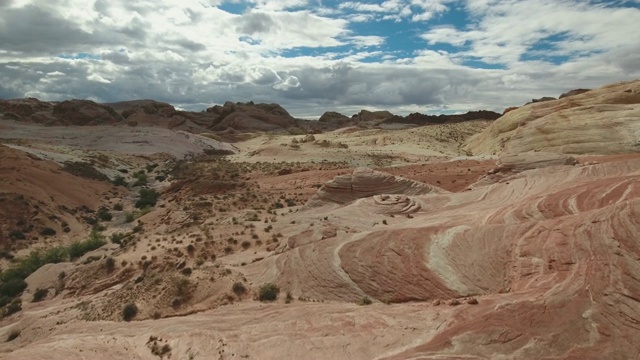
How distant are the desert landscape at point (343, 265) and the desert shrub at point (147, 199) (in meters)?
0.34

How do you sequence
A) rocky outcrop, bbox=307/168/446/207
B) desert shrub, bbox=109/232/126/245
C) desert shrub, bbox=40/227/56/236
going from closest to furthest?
1. rocky outcrop, bbox=307/168/446/207
2. desert shrub, bbox=109/232/126/245
3. desert shrub, bbox=40/227/56/236

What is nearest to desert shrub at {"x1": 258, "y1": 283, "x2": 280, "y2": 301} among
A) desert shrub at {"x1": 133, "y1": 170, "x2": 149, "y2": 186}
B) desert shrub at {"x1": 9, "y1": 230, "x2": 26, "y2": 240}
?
desert shrub at {"x1": 9, "y1": 230, "x2": 26, "y2": 240}

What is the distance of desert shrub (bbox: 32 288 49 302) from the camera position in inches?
926

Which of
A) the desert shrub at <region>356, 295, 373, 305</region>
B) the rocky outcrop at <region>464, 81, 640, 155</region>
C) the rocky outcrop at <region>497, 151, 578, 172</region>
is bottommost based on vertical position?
the desert shrub at <region>356, 295, 373, 305</region>

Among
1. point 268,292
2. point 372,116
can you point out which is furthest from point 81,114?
point 268,292

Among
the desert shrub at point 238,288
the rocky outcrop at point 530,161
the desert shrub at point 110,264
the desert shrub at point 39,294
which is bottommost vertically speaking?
the desert shrub at point 39,294

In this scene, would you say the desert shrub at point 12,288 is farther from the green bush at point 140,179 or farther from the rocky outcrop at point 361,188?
the green bush at point 140,179

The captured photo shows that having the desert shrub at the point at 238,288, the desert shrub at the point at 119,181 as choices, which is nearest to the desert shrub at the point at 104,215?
the desert shrub at the point at 119,181

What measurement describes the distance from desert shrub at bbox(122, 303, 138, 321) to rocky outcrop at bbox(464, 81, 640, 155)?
1543 inches

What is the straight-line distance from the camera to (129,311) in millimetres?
18328

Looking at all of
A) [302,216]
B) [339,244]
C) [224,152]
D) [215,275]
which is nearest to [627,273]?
[339,244]

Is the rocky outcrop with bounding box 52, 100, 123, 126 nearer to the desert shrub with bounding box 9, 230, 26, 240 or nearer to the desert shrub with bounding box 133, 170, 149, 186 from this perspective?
the desert shrub with bounding box 133, 170, 149, 186

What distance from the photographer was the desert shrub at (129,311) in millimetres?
18156

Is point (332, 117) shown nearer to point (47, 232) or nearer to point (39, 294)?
point (47, 232)
